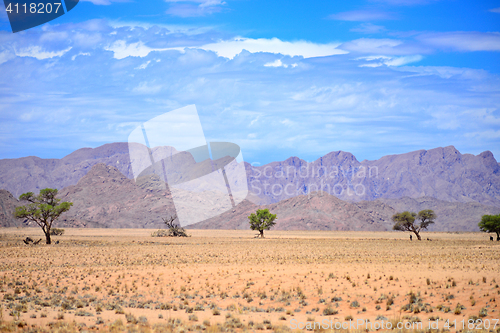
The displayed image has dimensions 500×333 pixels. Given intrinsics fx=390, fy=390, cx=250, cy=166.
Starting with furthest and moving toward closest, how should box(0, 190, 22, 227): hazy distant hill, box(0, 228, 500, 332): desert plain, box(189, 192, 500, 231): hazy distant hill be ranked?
box(189, 192, 500, 231): hazy distant hill, box(0, 190, 22, 227): hazy distant hill, box(0, 228, 500, 332): desert plain

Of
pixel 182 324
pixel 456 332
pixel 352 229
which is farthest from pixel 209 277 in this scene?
pixel 352 229

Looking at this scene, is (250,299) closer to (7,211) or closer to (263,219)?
(263,219)

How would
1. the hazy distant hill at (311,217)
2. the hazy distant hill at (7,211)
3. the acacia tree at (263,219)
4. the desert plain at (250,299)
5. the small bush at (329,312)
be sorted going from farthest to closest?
1. the hazy distant hill at (311,217)
2. the hazy distant hill at (7,211)
3. the acacia tree at (263,219)
4. the small bush at (329,312)
5. the desert plain at (250,299)

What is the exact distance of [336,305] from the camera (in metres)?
18.3

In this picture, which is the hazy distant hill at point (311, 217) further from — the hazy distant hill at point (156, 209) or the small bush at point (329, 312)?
the small bush at point (329, 312)

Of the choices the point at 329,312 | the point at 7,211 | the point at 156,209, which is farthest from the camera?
the point at 156,209

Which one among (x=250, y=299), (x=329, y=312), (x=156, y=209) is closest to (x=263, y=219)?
(x=250, y=299)

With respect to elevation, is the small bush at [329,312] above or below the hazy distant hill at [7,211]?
below

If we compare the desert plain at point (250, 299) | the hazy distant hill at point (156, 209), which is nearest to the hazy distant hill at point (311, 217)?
the hazy distant hill at point (156, 209)

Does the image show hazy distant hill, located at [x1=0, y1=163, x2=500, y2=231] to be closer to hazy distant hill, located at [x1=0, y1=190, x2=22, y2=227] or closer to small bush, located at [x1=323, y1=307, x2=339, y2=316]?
hazy distant hill, located at [x1=0, y1=190, x2=22, y2=227]

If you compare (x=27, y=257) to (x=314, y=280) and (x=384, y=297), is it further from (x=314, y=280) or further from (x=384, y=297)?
(x=384, y=297)

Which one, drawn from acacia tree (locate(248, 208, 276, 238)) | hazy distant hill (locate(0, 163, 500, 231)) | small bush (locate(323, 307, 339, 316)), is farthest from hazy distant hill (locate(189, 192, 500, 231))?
small bush (locate(323, 307, 339, 316))

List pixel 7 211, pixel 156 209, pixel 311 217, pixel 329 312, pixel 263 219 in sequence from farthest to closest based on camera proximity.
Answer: pixel 156 209 < pixel 311 217 < pixel 7 211 < pixel 263 219 < pixel 329 312

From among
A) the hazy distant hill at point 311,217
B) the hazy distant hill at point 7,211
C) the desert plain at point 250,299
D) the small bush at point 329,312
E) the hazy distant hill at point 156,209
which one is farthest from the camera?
the hazy distant hill at point 311,217
